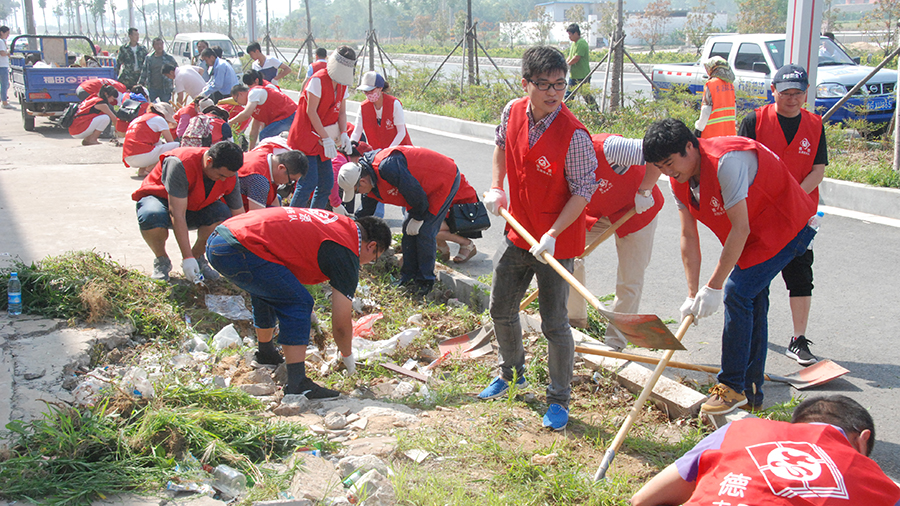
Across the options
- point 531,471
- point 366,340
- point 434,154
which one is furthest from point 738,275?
point 434,154

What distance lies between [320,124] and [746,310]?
4.00m

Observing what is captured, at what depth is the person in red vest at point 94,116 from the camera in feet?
39.2

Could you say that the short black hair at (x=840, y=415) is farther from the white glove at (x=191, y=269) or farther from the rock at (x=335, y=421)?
the white glove at (x=191, y=269)

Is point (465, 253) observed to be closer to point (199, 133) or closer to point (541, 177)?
point (541, 177)

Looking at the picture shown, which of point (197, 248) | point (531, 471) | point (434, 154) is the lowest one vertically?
point (531, 471)

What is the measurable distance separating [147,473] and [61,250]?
12.5ft

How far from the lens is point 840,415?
1968 mm

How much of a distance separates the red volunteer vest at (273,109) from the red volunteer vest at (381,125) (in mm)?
1228

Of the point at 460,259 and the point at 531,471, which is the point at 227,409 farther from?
the point at 460,259

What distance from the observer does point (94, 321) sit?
4.26 metres

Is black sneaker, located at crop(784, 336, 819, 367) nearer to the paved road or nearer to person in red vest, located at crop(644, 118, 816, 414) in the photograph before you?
the paved road

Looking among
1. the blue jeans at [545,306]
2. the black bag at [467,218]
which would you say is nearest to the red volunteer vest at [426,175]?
the black bag at [467,218]

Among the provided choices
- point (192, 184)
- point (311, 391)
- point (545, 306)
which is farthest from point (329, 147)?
point (545, 306)

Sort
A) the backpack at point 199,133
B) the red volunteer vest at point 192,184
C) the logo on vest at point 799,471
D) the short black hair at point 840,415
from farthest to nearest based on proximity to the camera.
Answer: the backpack at point 199,133 → the red volunteer vest at point 192,184 → the short black hair at point 840,415 → the logo on vest at point 799,471
